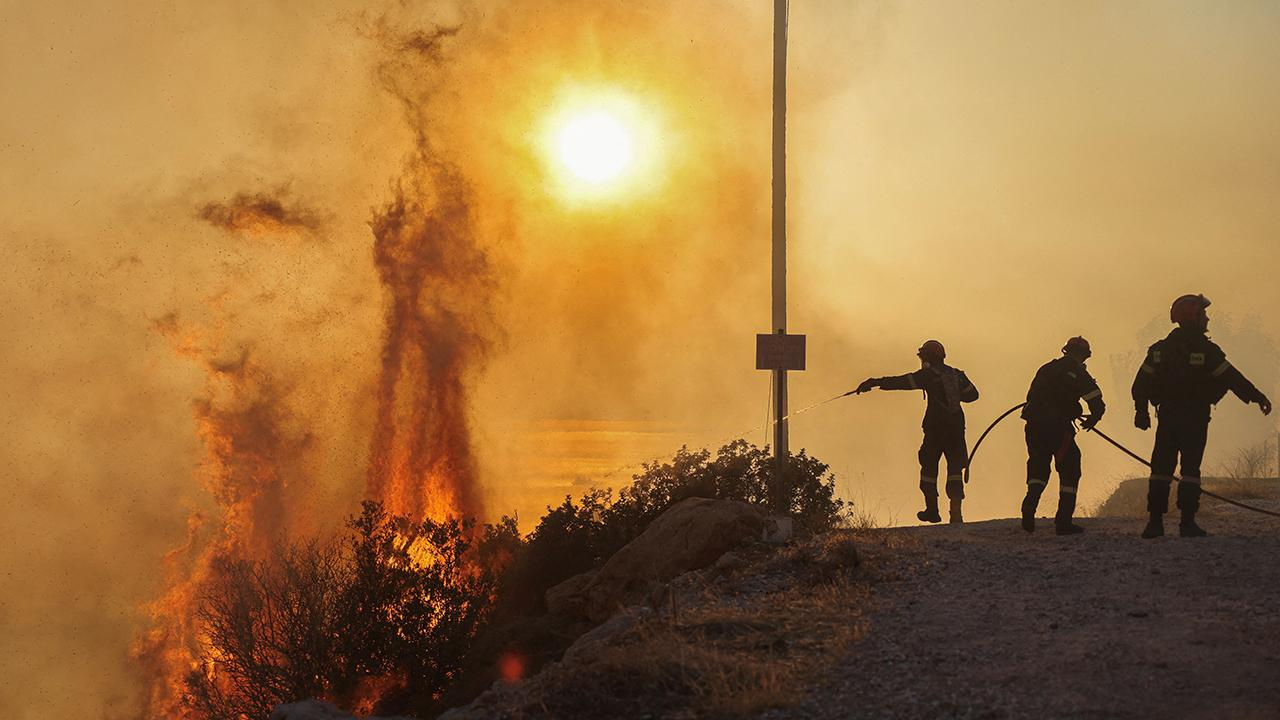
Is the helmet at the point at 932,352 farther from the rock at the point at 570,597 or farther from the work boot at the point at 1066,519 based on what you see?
the rock at the point at 570,597

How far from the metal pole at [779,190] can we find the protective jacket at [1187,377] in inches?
165

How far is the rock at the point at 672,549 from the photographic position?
571 inches

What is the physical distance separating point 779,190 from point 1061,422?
4613 mm

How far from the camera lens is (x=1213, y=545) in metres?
12.9

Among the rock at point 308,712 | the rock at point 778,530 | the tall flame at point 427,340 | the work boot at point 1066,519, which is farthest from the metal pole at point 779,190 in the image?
the tall flame at point 427,340

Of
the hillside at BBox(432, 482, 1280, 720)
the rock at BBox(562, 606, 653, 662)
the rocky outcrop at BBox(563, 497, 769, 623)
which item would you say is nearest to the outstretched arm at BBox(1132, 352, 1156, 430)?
the hillside at BBox(432, 482, 1280, 720)

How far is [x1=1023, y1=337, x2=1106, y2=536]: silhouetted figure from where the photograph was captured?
14.7m

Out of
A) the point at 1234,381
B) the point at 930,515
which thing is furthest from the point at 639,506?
the point at 1234,381

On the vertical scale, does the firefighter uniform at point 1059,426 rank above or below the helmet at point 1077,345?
below

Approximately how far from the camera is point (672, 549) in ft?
48.4

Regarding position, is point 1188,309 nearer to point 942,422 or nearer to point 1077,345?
point 1077,345

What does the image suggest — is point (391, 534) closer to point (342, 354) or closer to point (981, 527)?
point (981, 527)

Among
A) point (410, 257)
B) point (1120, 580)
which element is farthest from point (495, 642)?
point (410, 257)

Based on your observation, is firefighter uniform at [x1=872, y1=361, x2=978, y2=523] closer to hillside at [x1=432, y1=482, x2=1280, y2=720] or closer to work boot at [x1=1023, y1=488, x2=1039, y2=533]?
work boot at [x1=1023, y1=488, x2=1039, y2=533]
